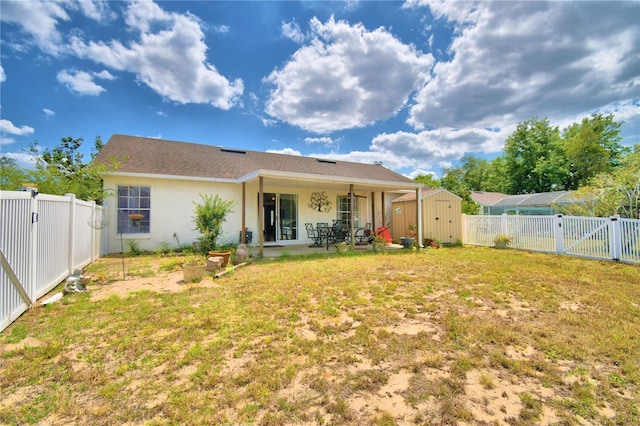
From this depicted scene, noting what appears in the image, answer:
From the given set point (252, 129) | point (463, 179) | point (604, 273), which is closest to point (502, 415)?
point (604, 273)

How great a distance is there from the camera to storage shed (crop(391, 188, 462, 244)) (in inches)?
483

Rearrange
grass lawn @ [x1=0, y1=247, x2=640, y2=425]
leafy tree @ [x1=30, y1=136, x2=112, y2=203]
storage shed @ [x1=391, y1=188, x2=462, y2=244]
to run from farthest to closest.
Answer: storage shed @ [x1=391, y1=188, x2=462, y2=244] < leafy tree @ [x1=30, y1=136, x2=112, y2=203] < grass lawn @ [x1=0, y1=247, x2=640, y2=425]

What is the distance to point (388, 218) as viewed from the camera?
1446 centimetres

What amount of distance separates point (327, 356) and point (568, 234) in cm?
1084

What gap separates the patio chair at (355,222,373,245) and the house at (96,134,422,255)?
867 mm

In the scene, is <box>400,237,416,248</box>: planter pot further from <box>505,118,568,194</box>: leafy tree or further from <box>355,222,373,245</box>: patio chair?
<box>505,118,568,194</box>: leafy tree

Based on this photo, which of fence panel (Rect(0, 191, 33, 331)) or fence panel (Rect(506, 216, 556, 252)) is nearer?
fence panel (Rect(0, 191, 33, 331))

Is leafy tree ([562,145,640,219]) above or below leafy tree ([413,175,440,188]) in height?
below

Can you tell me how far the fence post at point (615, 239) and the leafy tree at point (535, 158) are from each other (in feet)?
93.0

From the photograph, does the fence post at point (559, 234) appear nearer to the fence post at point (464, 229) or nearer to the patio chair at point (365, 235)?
the fence post at point (464, 229)

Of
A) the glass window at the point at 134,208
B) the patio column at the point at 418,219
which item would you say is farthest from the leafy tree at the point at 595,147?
the glass window at the point at 134,208

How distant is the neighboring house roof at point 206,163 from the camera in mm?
9125

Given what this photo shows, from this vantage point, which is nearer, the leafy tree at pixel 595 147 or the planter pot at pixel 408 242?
the planter pot at pixel 408 242

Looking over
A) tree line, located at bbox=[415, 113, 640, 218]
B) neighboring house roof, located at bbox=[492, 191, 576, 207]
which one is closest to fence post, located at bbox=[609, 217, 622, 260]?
neighboring house roof, located at bbox=[492, 191, 576, 207]
